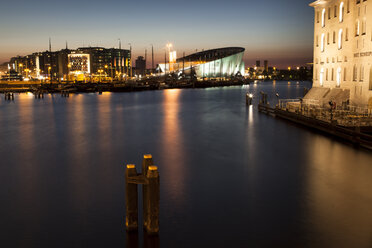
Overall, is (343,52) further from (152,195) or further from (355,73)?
(152,195)

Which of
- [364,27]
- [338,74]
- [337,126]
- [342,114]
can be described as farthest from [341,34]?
[337,126]

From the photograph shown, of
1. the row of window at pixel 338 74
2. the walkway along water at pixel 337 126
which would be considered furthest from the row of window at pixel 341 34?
the walkway along water at pixel 337 126

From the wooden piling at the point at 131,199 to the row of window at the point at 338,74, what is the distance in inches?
988

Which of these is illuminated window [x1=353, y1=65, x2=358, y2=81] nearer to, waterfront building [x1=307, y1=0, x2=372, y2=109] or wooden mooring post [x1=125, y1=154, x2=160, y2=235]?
waterfront building [x1=307, y1=0, x2=372, y2=109]

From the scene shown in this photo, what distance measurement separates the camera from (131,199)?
30.5 feet

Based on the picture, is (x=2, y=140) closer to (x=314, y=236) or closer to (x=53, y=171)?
(x=53, y=171)

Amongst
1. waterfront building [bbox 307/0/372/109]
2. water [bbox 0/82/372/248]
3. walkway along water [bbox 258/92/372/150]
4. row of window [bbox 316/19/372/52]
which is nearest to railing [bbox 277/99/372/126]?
walkway along water [bbox 258/92/372/150]

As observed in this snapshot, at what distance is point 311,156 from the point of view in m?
20.5

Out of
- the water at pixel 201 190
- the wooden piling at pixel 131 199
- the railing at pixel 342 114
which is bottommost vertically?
the water at pixel 201 190

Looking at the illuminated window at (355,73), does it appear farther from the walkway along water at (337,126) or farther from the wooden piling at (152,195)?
the wooden piling at (152,195)

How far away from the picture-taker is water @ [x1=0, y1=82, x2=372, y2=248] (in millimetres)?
10195

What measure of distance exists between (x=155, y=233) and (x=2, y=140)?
2292cm

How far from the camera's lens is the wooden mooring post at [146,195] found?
28.7 ft

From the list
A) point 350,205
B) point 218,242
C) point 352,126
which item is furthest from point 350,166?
point 218,242
